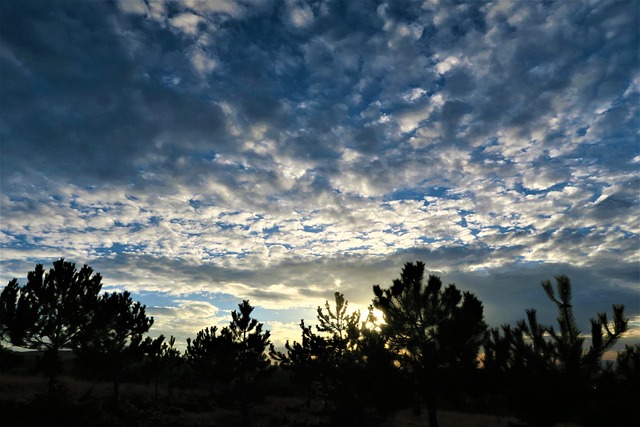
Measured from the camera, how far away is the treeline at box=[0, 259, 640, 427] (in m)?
9.80

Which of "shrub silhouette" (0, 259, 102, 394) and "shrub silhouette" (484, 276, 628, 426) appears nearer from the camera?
"shrub silhouette" (484, 276, 628, 426)

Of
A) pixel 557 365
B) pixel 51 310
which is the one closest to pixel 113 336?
pixel 51 310

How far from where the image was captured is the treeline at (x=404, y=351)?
9.80 metres

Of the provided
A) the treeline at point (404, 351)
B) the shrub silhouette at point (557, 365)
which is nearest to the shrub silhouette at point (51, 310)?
the treeline at point (404, 351)

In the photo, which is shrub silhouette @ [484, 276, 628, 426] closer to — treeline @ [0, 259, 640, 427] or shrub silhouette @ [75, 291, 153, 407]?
treeline @ [0, 259, 640, 427]

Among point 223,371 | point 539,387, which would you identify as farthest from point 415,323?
point 223,371

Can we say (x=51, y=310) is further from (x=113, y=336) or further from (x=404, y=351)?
(x=404, y=351)

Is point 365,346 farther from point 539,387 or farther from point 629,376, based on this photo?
point 629,376

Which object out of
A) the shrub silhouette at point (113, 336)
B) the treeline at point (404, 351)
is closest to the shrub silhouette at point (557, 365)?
the treeline at point (404, 351)

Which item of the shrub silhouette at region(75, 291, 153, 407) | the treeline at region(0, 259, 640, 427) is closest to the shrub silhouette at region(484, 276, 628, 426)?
the treeline at region(0, 259, 640, 427)

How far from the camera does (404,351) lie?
52.6 feet

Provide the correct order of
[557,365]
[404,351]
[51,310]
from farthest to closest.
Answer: [51,310] → [404,351] → [557,365]

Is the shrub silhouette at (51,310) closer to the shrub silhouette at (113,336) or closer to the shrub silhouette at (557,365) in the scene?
the shrub silhouette at (113,336)

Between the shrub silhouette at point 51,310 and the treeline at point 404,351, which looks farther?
the shrub silhouette at point 51,310
